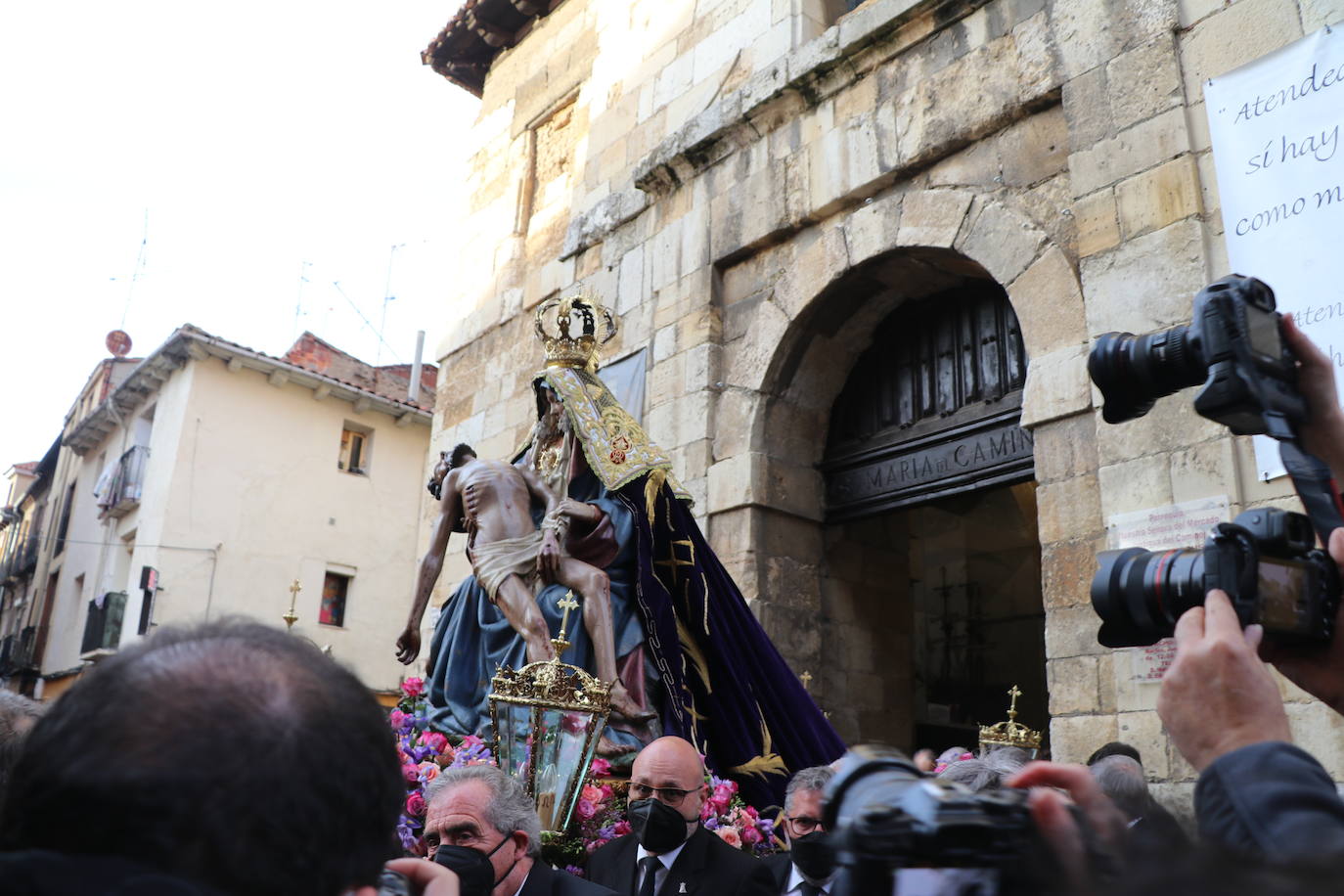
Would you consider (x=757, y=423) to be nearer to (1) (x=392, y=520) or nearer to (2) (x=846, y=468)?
(2) (x=846, y=468)

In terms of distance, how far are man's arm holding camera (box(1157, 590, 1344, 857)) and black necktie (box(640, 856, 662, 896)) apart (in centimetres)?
249

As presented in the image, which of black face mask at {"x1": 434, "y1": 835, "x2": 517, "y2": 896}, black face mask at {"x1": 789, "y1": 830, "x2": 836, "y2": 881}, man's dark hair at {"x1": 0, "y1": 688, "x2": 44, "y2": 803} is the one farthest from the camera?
black face mask at {"x1": 789, "y1": 830, "x2": 836, "y2": 881}

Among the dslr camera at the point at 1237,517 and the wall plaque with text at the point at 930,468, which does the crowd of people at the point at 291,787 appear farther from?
the wall plaque with text at the point at 930,468

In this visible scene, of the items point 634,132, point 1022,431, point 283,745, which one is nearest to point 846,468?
point 1022,431

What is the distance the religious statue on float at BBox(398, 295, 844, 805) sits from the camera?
4633mm

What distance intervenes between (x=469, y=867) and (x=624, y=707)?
1810 millimetres

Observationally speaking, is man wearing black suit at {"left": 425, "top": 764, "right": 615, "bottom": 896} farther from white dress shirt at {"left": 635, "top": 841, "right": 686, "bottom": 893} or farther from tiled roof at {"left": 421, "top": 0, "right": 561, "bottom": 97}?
tiled roof at {"left": 421, "top": 0, "right": 561, "bottom": 97}

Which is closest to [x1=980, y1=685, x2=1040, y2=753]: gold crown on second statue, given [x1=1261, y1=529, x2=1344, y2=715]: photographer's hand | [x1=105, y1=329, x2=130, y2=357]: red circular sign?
[x1=1261, y1=529, x2=1344, y2=715]: photographer's hand

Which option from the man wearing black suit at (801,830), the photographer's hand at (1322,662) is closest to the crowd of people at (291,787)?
the photographer's hand at (1322,662)

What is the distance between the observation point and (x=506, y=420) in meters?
9.27

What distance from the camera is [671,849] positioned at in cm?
344

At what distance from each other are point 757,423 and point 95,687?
20.2 feet

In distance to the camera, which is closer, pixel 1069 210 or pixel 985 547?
pixel 1069 210

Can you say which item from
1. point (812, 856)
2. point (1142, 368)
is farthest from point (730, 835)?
point (1142, 368)
